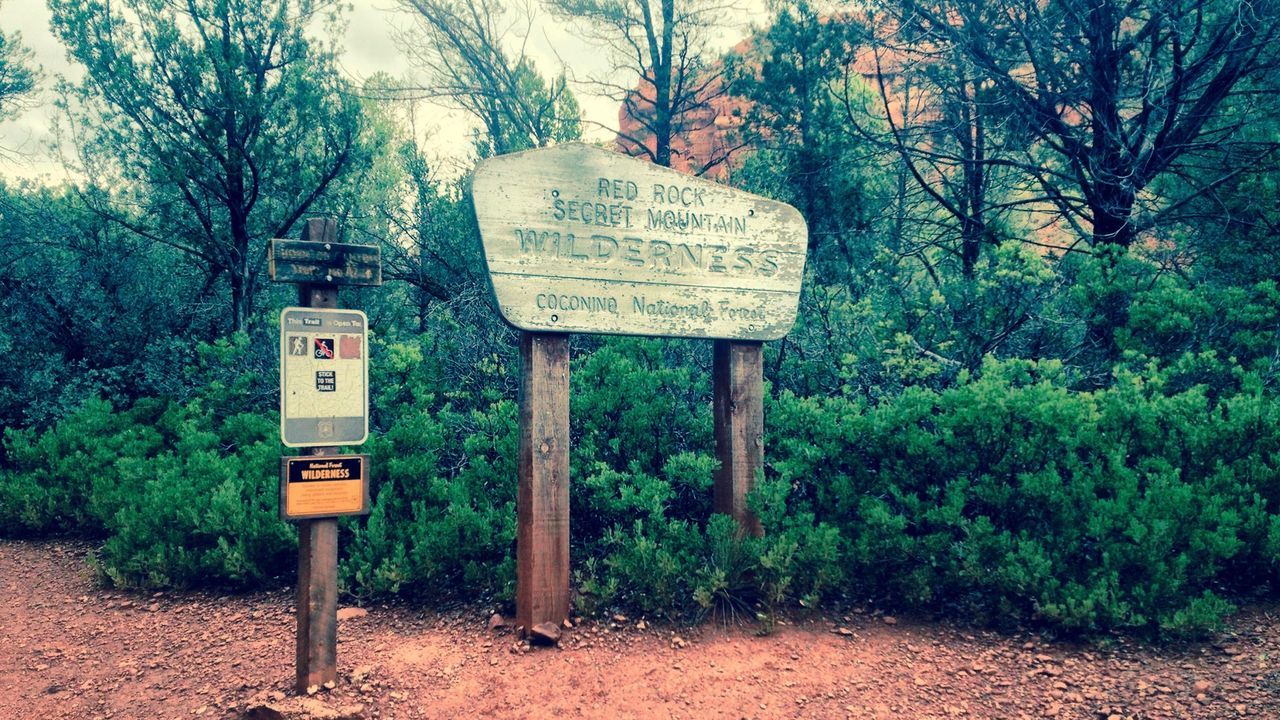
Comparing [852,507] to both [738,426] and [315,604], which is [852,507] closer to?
[738,426]

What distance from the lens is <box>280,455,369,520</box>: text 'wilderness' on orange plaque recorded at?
136 inches

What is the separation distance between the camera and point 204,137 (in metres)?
9.23

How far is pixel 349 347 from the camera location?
3617mm

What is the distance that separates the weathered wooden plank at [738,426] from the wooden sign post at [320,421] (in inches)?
78.9

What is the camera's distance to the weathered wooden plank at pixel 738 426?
4.57m

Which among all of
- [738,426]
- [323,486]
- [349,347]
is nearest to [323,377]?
[349,347]

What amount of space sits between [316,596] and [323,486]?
497 millimetres

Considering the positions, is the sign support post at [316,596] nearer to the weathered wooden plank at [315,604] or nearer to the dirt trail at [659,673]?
the weathered wooden plank at [315,604]

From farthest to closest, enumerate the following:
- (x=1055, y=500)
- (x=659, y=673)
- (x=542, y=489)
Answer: (x=542, y=489)
(x=1055, y=500)
(x=659, y=673)

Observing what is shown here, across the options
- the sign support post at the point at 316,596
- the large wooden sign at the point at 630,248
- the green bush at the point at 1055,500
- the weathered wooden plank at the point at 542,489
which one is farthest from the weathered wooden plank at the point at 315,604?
the green bush at the point at 1055,500

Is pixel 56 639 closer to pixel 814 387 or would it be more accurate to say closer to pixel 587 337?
pixel 587 337

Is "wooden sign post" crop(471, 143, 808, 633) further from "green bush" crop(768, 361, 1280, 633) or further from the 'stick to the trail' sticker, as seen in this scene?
the 'stick to the trail' sticker

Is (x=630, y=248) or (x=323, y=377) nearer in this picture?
(x=323, y=377)

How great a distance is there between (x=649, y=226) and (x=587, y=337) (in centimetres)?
239
